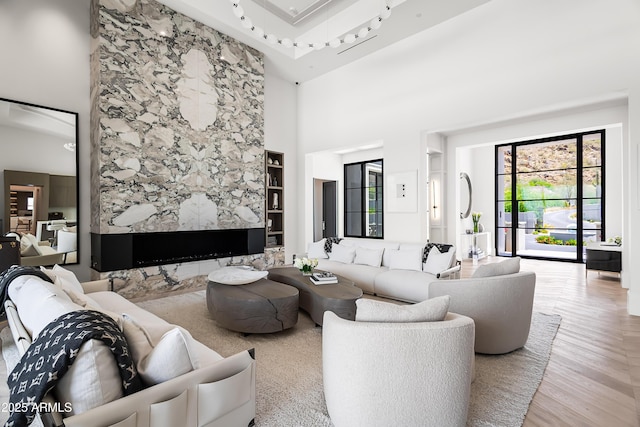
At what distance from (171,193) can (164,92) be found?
5.30ft

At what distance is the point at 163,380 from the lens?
4.69 ft

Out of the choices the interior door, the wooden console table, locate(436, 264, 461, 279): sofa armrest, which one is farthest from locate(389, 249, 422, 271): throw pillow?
the interior door

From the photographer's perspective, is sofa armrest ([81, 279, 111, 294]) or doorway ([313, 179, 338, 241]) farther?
doorway ([313, 179, 338, 241])

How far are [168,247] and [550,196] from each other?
873 cm

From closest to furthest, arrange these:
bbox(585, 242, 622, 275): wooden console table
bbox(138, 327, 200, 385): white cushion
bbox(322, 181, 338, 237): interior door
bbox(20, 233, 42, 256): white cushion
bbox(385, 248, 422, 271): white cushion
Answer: bbox(138, 327, 200, 385): white cushion, bbox(20, 233, 42, 256): white cushion, bbox(385, 248, 422, 271): white cushion, bbox(585, 242, 622, 275): wooden console table, bbox(322, 181, 338, 237): interior door

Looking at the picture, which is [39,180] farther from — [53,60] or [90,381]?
[90,381]

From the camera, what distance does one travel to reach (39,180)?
4.23 meters

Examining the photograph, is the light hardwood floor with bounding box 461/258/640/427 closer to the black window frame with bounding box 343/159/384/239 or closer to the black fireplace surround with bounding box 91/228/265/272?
the black window frame with bounding box 343/159/384/239

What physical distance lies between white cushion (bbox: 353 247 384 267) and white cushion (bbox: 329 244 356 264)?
0.08 meters

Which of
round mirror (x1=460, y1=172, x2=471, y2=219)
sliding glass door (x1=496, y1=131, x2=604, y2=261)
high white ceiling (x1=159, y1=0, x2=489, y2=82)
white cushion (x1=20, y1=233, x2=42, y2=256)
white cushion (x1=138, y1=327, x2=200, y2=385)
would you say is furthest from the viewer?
round mirror (x1=460, y1=172, x2=471, y2=219)

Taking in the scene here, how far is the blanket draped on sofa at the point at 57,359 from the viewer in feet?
3.77

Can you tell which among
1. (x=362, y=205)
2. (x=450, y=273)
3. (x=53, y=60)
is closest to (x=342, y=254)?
(x=450, y=273)

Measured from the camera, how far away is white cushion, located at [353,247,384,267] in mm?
5074

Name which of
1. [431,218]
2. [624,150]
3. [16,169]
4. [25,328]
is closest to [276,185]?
[431,218]
